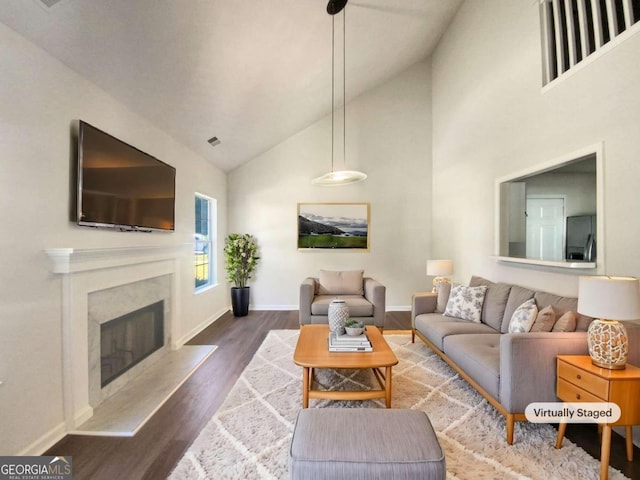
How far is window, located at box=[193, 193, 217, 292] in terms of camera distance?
453 cm

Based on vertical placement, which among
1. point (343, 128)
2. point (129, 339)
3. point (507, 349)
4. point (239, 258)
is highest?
point (343, 128)

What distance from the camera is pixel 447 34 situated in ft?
15.3

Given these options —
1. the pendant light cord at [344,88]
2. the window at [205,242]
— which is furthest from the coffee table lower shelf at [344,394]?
the pendant light cord at [344,88]

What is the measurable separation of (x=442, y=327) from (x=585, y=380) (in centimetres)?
130

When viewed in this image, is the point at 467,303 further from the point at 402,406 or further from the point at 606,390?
the point at 606,390

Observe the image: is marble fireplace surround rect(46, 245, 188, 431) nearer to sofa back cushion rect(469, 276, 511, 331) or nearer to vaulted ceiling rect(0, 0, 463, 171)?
vaulted ceiling rect(0, 0, 463, 171)

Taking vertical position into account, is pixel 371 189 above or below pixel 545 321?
above

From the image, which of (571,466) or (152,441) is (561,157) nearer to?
(571,466)

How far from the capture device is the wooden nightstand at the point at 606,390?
1.57 m

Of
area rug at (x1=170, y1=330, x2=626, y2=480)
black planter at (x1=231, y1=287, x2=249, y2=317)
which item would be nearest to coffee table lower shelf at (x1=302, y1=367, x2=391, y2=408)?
area rug at (x1=170, y1=330, x2=626, y2=480)

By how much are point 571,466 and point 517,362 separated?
1.86 ft

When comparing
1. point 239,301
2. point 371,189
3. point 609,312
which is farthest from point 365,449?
point 371,189

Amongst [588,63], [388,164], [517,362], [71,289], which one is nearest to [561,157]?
[588,63]

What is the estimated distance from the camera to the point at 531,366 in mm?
1880
